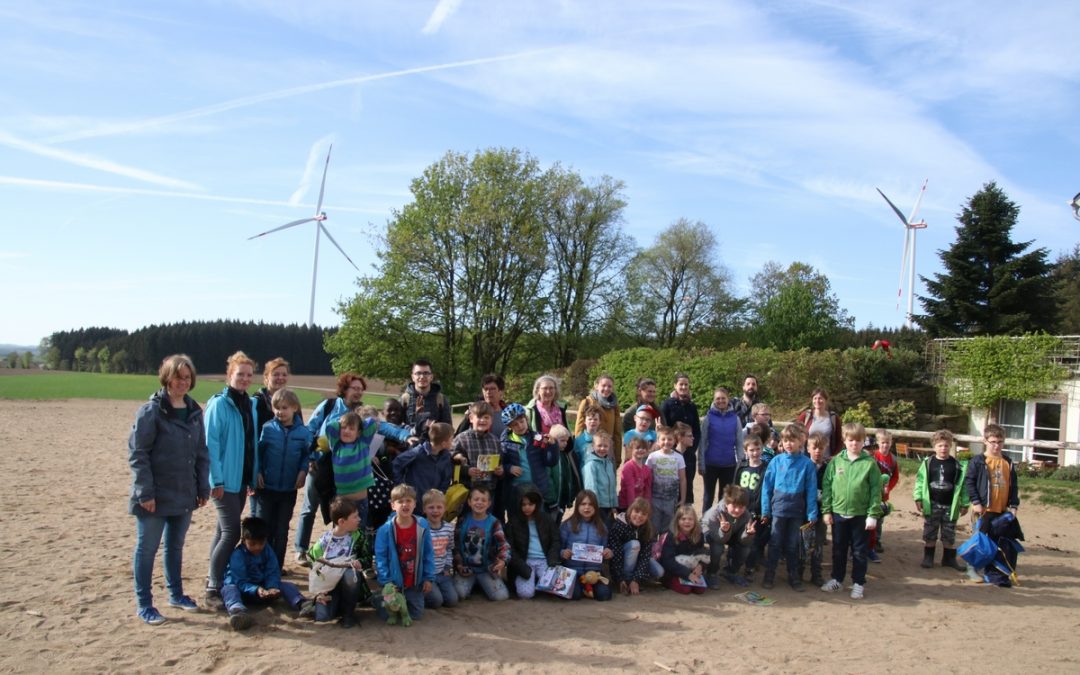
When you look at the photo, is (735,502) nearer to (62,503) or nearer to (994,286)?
(62,503)

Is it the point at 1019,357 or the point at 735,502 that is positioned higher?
the point at 1019,357

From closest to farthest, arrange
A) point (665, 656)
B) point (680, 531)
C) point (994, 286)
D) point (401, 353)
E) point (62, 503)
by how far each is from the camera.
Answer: point (665, 656), point (680, 531), point (62, 503), point (994, 286), point (401, 353)

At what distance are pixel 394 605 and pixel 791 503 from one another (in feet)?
12.4

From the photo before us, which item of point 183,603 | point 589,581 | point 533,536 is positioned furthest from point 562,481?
point 183,603

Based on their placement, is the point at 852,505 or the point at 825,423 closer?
the point at 852,505

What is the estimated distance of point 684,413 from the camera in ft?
27.5

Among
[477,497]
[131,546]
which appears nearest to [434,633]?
[477,497]

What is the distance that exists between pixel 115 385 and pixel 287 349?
2443cm

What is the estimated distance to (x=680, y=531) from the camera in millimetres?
7000

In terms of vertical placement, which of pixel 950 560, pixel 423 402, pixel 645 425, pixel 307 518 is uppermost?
pixel 423 402

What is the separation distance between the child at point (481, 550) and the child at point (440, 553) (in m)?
0.14

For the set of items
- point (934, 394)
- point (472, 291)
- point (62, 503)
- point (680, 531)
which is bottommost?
point (62, 503)

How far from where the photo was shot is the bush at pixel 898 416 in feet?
58.2

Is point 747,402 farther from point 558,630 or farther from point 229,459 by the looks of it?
point 229,459
